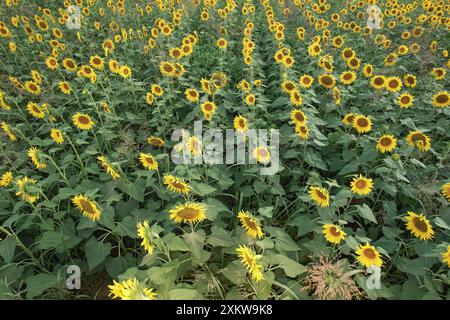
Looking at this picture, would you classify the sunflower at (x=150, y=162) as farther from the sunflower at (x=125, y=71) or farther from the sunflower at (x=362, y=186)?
the sunflower at (x=362, y=186)

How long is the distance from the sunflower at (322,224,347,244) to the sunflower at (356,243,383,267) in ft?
0.53

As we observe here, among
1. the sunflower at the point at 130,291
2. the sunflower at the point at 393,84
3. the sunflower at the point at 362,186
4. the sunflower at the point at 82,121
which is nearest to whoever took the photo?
the sunflower at the point at 130,291

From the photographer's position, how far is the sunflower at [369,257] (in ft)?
7.84

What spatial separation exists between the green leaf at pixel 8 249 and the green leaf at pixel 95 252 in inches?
21.8

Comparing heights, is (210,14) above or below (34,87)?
above

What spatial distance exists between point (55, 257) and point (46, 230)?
322mm

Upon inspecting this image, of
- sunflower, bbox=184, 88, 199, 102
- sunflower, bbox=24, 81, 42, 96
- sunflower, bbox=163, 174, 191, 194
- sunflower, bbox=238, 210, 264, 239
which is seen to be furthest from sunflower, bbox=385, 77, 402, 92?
sunflower, bbox=24, 81, 42, 96

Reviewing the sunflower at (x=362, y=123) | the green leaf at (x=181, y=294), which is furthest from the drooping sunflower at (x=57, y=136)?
the sunflower at (x=362, y=123)

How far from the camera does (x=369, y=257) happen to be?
7.93ft

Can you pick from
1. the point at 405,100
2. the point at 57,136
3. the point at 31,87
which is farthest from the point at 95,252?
the point at 405,100
